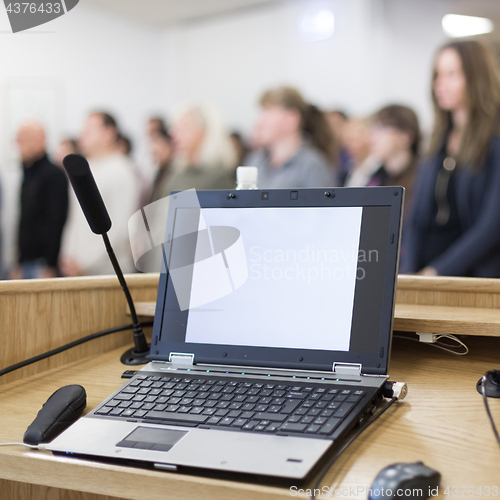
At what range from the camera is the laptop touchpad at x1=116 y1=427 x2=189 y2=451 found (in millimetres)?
501

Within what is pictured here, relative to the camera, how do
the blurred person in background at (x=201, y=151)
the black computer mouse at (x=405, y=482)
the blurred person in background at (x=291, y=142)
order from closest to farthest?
the black computer mouse at (x=405, y=482)
the blurred person in background at (x=291, y=142)
the blurred person in background at (x=201, y=151)

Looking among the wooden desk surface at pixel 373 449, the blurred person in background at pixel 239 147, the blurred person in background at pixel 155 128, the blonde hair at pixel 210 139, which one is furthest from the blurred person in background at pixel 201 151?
the wooden desk surface at pixel 373 449

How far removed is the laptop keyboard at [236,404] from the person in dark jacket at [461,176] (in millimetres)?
1100

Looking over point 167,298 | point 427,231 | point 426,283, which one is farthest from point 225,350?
point 427,231

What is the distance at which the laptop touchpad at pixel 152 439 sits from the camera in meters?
0.50

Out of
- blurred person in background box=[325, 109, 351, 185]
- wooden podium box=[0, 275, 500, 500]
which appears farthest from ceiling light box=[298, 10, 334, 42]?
wooden podium box=[0, 275, 500, 500]

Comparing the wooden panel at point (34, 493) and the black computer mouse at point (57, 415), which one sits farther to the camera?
the wooden panel at point (34, 493)

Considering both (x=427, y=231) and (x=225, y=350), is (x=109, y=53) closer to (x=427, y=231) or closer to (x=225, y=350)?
(x=427, y=231)

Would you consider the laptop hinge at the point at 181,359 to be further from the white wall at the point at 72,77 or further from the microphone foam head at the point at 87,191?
the white wall at the point at 72,77

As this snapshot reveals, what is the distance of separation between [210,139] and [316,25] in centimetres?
194

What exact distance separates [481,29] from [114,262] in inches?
156

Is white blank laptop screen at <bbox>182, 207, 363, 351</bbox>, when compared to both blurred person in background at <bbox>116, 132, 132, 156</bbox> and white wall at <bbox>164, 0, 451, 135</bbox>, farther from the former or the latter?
white wall at <bbox>164, 0, 451, 135</bbox>

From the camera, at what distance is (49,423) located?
0.55 m

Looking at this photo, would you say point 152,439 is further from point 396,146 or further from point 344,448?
point 396,146
